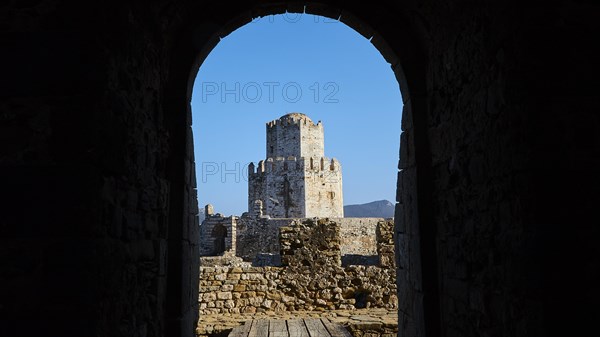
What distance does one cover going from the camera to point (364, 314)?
835 cm

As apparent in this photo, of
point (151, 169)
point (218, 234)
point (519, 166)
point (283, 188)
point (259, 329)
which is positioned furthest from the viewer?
point (283, 188)

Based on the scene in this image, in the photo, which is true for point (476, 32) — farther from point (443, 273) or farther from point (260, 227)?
point (260, 227)

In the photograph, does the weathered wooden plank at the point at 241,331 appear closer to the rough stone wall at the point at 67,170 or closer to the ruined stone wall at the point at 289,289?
the ruined stone wall at the point at 289,289

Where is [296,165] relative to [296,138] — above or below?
below

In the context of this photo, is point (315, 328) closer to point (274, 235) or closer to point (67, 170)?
point (67, 170)

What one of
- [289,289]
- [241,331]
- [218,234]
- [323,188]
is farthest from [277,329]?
[323,188]

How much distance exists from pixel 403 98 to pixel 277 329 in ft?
11.6

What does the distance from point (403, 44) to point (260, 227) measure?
83.0ft

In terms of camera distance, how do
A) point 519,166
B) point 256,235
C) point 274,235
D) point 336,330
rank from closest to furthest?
point 519,166, point 336,330, point 274,235, point 256,235

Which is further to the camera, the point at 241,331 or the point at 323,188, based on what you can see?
the point at 323,188

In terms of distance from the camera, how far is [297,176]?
125 feet

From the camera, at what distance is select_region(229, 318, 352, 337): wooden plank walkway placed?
5.71 m

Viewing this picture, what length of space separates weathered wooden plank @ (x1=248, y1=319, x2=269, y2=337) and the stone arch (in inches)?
86.5

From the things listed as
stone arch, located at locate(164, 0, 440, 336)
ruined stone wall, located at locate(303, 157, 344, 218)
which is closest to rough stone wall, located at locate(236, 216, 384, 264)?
ruined stone wall, located at locate(303, 157, 344, 218)
